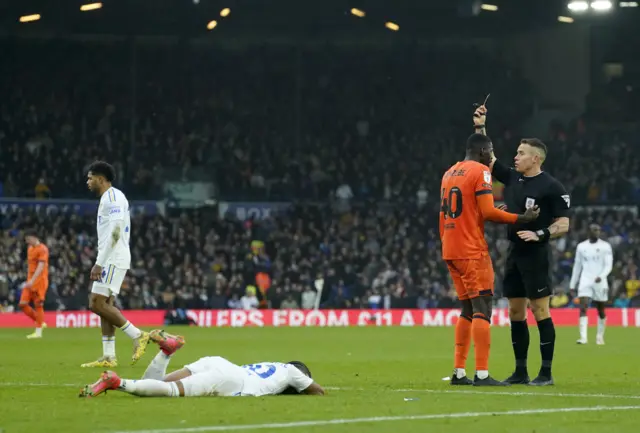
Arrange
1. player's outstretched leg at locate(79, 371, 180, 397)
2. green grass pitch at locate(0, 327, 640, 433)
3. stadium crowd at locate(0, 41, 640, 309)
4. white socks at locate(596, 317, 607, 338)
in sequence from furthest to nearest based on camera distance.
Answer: stadium crowd at locate(0, 41, 640, 309) < white socks at locate(596, 317, 607, 338) < player's outstretched leg at locate(79, 371, 180, 397) < green grass pitch at locate(0, 327, 640, 433)

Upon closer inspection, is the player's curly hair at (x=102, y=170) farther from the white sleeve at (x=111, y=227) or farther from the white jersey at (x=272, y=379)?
the white jersey at (x=272, y=379)

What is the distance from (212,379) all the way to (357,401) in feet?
3.90

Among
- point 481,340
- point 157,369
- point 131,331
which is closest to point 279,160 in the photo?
point 131,331

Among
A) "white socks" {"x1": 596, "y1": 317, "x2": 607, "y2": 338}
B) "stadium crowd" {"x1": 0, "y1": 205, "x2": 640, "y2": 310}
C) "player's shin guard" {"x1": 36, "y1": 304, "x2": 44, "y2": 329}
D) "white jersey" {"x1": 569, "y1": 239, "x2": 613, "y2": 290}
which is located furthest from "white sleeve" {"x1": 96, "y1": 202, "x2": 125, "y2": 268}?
"stadium crowd" {"x1": 0, "y1": 205, "x2": 640, "y2": 310}

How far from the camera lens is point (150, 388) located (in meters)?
9.86

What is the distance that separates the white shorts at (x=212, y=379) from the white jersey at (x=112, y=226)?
568cm

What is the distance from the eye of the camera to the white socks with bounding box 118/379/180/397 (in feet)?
31.8

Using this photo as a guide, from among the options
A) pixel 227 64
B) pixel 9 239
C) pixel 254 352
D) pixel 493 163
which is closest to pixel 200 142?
pixel 227 64

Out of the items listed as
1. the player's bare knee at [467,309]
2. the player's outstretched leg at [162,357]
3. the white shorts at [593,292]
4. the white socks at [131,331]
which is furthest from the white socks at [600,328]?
the player's outstretched leg at [162,357]

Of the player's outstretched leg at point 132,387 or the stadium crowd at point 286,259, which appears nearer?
the player's outstretched leg at point 132,387

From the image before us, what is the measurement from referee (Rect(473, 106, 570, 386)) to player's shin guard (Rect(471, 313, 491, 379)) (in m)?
0.61

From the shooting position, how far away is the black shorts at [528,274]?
12344 millimetres

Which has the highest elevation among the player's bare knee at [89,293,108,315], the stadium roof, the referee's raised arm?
the stadium roof

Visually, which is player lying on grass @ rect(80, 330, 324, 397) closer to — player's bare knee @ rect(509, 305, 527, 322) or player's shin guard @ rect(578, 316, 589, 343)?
player's bare knee @ rect(509, 305, 527, 322)
